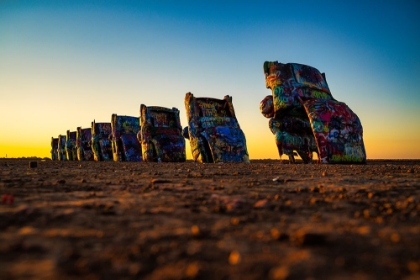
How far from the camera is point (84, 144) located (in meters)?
23.9

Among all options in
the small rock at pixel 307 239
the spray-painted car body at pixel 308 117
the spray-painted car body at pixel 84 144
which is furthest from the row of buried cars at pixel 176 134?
the small rock at pixel 307 239

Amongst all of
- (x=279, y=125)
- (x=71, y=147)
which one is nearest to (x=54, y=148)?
(x=71, y=147)

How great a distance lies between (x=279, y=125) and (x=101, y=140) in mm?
14391

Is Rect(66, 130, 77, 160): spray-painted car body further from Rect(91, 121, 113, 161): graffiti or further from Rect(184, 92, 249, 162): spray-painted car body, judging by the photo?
Rect(184, 92, 249, 162): spray-painted car body

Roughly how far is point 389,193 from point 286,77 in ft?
24.0

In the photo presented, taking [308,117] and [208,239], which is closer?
[208,239]

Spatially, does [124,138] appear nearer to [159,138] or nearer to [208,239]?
[159,138]

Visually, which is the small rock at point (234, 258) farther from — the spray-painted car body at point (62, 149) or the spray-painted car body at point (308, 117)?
the spray-painted car body at point (62, 149)

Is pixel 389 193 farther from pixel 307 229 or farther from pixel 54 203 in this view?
pixel 54 203

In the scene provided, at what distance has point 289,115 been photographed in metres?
9.38

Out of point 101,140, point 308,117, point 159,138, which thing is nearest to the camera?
point 308,117

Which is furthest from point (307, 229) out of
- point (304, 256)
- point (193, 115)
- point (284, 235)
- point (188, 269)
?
point (193, 115)

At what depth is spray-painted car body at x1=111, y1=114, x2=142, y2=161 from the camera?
16.0 metres

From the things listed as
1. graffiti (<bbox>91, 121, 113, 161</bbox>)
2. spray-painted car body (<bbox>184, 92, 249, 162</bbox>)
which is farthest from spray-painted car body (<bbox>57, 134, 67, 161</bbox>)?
spray-painted car body (<bbox>184, 92, 249, 162</bbox>)
